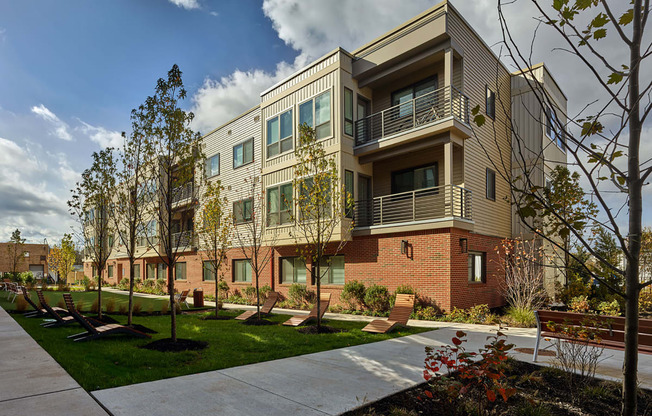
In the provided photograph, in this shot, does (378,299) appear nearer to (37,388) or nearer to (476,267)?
(476,267)

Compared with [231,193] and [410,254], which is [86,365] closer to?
[410,254]

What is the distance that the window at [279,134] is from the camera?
19.3m

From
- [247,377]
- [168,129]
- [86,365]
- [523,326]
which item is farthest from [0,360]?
[523,326]

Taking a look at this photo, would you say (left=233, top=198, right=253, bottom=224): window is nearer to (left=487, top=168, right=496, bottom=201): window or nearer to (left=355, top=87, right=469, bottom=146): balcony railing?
(left=355, top=87, right=469, bottom=146): balcony railing

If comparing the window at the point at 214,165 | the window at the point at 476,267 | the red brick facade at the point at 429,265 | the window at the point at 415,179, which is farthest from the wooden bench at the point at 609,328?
the window at the point at 214,165

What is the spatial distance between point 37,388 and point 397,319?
821cm

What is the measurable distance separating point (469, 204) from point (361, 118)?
20.0ft

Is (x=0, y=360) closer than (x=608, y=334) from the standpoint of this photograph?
No

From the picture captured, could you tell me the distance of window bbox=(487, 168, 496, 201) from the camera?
1730 cm

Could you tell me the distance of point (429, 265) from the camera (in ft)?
46.5

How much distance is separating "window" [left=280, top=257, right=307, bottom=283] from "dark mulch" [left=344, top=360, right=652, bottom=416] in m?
13.4

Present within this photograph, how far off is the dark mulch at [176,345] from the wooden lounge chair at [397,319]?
176 inches

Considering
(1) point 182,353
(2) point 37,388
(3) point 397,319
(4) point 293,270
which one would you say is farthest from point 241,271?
(2) point 37,388

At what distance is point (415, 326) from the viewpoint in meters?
11.9
